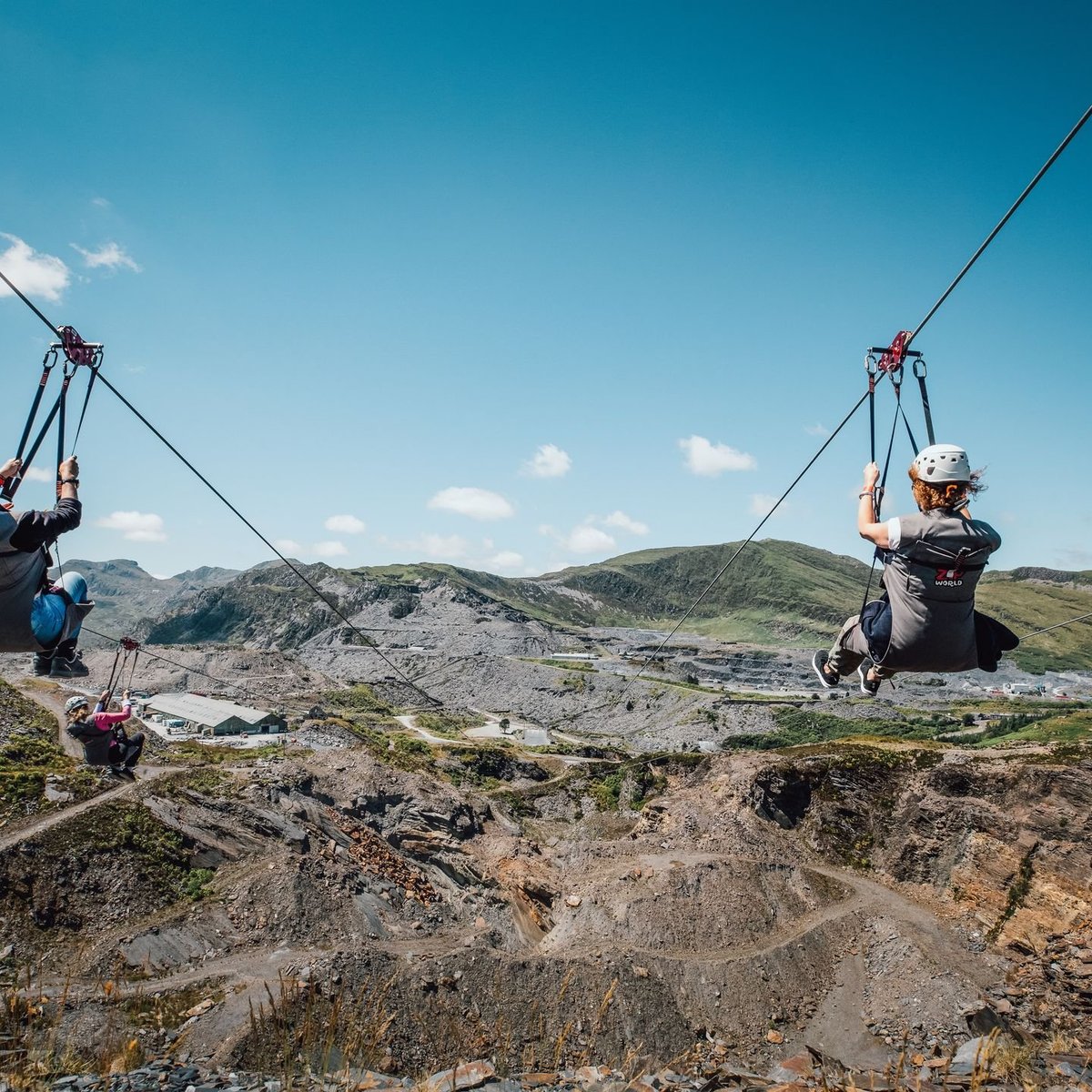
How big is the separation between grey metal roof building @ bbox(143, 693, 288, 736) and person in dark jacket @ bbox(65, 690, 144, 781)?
195 feet

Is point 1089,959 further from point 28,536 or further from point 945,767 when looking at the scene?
point 28,536

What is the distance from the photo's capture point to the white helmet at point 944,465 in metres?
4.89

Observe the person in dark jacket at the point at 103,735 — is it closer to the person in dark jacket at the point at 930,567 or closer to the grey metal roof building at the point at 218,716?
the person in dark jacket at the point at 930,567

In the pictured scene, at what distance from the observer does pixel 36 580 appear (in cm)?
596

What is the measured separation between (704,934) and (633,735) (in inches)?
2350

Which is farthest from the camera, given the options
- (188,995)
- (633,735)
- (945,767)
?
(633,735)

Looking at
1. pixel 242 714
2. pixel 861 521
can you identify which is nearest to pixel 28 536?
pixel 861 521

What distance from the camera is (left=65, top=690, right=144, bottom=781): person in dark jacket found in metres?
15.2

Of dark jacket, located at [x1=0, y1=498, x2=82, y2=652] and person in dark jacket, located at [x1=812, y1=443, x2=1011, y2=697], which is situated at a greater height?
person in dark jacket, located at [x1=812, y1=443, x2=1011, y2=697]

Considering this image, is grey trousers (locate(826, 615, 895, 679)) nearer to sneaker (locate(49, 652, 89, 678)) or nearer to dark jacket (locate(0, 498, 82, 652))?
dark jacket (locate(0, 498, 82, 652))

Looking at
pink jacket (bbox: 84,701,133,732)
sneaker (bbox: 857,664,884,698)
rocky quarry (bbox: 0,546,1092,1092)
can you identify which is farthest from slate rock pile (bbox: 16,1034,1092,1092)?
pink jacket (bbox: 84,701,133,732)

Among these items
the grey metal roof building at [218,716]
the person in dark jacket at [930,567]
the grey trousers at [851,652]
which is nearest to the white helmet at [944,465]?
the person in dark jacket at [930,567]

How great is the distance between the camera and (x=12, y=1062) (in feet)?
22.1

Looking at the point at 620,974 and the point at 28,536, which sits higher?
the point at 28,536
